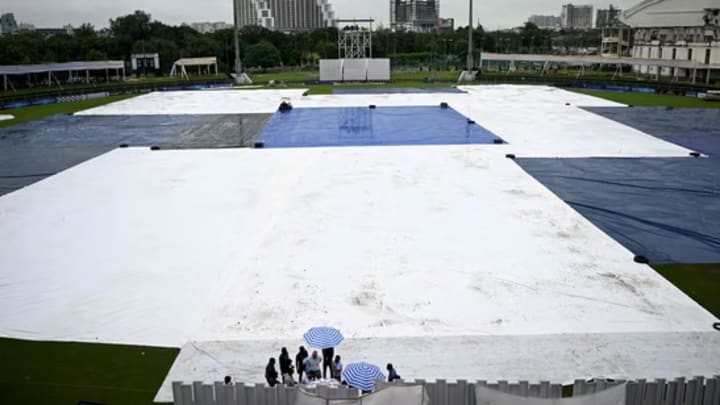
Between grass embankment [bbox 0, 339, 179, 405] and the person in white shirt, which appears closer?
the person in white shirt

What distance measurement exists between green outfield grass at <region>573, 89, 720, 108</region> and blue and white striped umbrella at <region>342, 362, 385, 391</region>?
4554 cm

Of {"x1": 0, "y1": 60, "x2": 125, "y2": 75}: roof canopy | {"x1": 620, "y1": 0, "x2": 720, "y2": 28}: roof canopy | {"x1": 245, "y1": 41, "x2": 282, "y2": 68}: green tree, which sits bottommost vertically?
{"x1": 0, "y1": 60, "x2": 125, "y2": 75}: roof canopy

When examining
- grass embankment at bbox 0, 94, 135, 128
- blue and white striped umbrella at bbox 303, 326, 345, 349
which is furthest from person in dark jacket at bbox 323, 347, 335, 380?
grass embankment at bbox 0, 94, 135, 128

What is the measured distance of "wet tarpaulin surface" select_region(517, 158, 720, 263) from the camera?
17.2 metres

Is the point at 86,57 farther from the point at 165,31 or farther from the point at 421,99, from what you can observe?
the point at 421,99

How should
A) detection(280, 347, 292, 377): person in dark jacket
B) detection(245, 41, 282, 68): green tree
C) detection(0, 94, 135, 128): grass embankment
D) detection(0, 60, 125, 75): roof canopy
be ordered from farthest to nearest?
detection(245, 41, 282, 68): green tree → detection(0, 60, 125, 75): roof canopy → detection(0, 94, 135, 128): grass embankment → detection(280, 347, 292, 377): person in dark jacket

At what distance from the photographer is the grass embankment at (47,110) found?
43.9m

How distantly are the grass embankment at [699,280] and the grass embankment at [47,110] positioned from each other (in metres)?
41.4

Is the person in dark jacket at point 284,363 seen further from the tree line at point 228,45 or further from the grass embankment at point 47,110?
the tree line at point 228,45

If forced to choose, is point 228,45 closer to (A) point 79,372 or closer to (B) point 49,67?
(B) point 49,67

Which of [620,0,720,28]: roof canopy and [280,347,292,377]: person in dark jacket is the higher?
[620,0,720,28]: roof canopy

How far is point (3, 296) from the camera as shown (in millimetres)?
14094

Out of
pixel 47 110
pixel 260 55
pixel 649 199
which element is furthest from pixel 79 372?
pixel 260 55

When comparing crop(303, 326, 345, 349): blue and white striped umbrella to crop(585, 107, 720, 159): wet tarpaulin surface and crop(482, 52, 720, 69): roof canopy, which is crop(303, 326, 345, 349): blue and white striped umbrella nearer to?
crop(585, 107, 720, 159): wet tarpaulin surface
